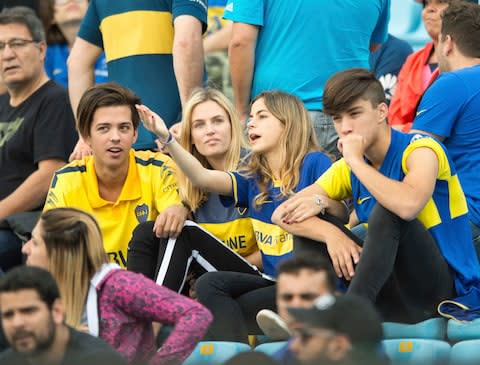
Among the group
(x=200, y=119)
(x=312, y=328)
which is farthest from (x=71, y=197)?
(x=312, y=328)

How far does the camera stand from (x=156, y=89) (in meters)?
5.82

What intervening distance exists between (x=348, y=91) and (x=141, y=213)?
128cm

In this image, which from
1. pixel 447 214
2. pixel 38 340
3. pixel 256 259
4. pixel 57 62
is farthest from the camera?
pixel 57 62

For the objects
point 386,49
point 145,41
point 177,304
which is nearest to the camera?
point 177,304

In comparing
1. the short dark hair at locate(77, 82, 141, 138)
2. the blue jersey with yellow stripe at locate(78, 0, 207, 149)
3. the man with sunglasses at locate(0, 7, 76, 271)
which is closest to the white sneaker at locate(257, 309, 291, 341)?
the short dark hair at locate(77, 82, 141, 138)

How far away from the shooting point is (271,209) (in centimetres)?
500

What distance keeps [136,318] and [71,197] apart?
4.33 feet

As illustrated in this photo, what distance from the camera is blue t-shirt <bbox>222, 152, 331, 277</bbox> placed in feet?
16.2

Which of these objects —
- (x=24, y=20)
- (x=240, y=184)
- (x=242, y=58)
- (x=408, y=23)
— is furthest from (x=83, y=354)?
(x=408, y=23)

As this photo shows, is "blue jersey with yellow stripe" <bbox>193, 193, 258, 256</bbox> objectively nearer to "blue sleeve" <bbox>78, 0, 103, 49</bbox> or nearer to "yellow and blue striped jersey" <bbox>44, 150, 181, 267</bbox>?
"yellow and blue striped jersey" <bbox>44, 150, 181, 267</bbox>

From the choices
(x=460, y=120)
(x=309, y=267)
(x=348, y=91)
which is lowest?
(x=309, y=267)

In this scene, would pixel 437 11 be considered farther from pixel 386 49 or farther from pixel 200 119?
pixel 200 119

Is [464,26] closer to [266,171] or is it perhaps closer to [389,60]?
[266,171]

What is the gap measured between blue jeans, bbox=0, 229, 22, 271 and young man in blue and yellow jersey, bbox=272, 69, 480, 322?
5.18ft
